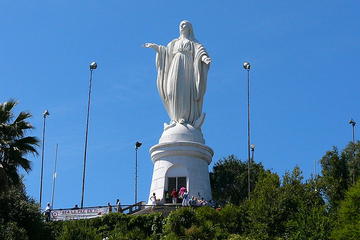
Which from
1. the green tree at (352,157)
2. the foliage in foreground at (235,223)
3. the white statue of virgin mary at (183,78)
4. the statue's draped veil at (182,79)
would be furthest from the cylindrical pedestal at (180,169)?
the green tree at (352,157)

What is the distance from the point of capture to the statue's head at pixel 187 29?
173ft

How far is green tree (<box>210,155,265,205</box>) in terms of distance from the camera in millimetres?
59312

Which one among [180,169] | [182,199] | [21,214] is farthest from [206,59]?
[21,214]

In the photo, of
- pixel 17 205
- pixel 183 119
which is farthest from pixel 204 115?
pixel 17 205

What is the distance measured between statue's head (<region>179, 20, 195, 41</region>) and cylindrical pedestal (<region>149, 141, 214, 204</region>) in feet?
26.6

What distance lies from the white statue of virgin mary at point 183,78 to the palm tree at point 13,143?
45.2 feet

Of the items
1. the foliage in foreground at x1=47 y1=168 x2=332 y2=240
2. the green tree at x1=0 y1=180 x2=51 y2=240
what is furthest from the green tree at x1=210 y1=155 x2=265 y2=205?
the green tree at x1=0 y1=180 x2=51 y2=240

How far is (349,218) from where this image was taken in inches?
1320

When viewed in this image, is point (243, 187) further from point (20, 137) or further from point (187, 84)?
point (20, 137)

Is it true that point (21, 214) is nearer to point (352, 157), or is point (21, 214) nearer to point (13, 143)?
point (13, 143)

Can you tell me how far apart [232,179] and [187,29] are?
534 inches

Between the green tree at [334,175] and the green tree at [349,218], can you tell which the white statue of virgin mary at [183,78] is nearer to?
the green tree at [334,175]

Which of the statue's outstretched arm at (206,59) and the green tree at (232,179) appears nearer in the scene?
the statue's outstretched arm at (206,59)

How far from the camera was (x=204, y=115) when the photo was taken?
2024 inches
